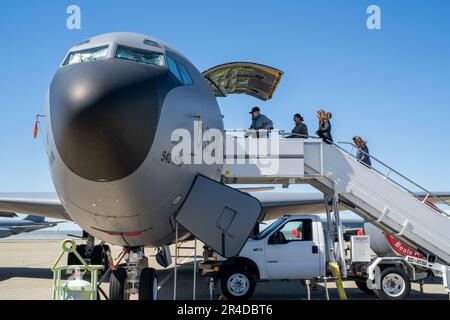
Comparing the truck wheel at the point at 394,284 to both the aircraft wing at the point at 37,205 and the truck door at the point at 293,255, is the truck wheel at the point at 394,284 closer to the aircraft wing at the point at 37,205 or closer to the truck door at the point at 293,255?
the truck door at the point at 293,255

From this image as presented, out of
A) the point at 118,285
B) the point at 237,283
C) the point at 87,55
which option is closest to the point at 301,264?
the point at 237,283

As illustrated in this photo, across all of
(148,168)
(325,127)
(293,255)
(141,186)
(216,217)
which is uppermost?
(325,127)

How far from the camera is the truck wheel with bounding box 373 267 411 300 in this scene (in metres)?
10.9

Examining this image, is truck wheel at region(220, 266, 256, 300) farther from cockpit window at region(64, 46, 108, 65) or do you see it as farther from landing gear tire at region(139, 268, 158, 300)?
cockpit window at region(64, 46, 108, 65)

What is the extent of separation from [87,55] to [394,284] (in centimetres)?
930

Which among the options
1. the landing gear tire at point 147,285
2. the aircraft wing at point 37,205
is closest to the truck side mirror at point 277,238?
the landing gear tire at point 147,285

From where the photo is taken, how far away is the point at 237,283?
1046 centimetres

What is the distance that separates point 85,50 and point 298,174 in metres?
5.46

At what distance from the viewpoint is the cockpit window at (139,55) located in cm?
585

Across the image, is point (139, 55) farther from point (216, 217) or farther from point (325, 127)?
point (325, 127)

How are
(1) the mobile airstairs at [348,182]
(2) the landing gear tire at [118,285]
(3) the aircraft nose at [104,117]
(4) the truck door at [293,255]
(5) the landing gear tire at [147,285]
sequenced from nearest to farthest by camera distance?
(3) the aircraft nose at [104,117]
(5) the landing gear tire at [147,285]
(2) the landing gear tire at [118,285]
(1) the mobile airstairs at [348,182]
(4) the truck door at [293,255]

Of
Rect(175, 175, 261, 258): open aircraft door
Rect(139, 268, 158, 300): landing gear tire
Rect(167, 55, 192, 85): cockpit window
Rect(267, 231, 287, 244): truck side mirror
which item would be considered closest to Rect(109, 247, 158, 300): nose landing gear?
Rect(139, 268, 158, 300): landing gear tire

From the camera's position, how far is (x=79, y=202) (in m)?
5.59

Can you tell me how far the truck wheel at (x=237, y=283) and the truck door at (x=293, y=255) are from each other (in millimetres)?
881
